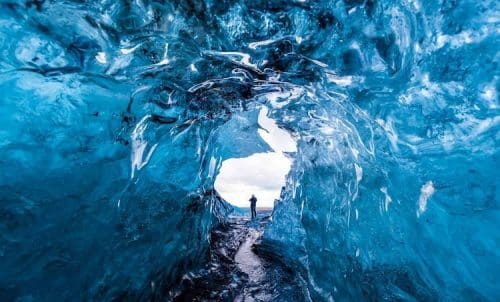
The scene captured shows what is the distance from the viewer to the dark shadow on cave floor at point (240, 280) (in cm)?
612

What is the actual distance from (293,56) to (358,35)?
1.10 m

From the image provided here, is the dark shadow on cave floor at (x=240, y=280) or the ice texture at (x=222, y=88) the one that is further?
the dark shadow on cave floor at (x=240, y=280)

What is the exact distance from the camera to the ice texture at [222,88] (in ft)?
Answer: 10.3

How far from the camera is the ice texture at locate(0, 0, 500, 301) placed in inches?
124

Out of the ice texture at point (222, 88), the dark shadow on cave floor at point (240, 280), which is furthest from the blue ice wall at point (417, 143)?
the dark shadow on cave floor at point (240, 280)

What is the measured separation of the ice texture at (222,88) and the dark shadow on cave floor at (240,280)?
2.90ft

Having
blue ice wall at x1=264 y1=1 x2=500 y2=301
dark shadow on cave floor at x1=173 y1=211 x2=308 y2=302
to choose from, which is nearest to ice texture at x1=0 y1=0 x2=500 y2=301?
blue ice wall at x1=264 y1=1 x2=500 y2=301

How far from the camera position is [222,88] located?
609 centimetres

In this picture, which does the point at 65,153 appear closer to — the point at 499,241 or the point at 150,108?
the point at 150,108

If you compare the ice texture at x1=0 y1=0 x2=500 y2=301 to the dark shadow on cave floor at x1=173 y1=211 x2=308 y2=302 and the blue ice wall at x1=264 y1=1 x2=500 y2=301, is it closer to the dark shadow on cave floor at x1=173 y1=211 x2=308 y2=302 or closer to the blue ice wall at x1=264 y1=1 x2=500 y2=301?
the blue ice wall at x1=264 y1=1 x2=500 y2=301

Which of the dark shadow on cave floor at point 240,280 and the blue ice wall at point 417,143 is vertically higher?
the blue ice wall at point 417,143

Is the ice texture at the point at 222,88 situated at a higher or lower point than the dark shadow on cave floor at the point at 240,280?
higher

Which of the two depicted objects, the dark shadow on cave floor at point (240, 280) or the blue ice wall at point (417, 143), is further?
the dark shadow on cave floor at point (240, 280)

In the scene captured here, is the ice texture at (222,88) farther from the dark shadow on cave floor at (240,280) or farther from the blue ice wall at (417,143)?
the dark shadow on cave floor at (240,280)
